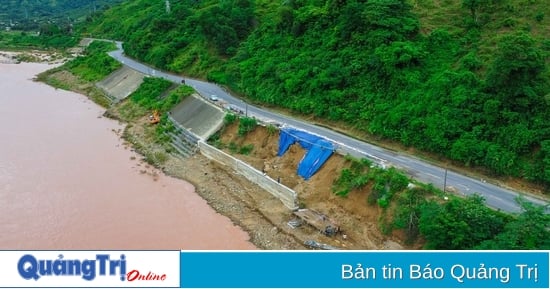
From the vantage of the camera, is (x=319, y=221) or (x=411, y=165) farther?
(x=411, y=165)

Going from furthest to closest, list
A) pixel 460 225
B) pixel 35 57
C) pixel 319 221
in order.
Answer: pixel 35 57, pixel 319 221, pixel 460 225

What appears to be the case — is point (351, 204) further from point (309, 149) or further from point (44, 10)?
point (44, 10)

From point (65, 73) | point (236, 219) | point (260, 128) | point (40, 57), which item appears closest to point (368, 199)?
point (236, 219)

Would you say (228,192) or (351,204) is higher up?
(351,204)

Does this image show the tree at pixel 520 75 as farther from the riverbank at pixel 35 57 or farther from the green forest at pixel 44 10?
the green forest at pixel 44 10

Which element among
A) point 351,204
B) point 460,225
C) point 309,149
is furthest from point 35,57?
point 460,225

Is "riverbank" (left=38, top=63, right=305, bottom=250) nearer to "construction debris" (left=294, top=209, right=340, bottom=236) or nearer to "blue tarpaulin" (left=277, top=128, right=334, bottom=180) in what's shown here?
"construction debris" (left=294, top=209, right=340, bottom=236)
